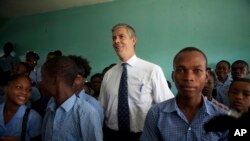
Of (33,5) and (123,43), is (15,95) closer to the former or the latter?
(123,43)

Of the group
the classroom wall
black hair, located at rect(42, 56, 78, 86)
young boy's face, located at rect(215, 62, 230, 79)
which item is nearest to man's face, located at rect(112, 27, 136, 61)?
black hair, located at rect(42, 56, 78, 86)

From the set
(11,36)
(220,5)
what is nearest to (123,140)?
(220,5)

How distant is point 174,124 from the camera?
1467 mm

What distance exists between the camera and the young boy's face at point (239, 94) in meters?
2.17

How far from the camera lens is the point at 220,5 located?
5.05m

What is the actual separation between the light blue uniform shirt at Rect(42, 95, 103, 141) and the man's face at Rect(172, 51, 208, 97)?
1.80ft

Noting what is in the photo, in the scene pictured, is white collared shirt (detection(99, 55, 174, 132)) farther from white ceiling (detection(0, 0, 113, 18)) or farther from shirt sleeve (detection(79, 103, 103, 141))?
white ceiling (detection(0, 0, 113, 18))

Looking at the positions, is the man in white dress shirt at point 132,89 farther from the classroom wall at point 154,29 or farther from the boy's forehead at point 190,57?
the classroom wall at point 154,29

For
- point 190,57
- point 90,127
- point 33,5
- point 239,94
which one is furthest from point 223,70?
point 33,5

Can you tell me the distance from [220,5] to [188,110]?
408 centimetres

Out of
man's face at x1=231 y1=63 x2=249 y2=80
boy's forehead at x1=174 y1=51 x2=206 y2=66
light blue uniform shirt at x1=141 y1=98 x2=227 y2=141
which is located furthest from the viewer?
man's face at x1=231 y1=63 x2=249 y2=80

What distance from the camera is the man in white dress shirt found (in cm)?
227

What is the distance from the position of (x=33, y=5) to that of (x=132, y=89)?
4747 mm

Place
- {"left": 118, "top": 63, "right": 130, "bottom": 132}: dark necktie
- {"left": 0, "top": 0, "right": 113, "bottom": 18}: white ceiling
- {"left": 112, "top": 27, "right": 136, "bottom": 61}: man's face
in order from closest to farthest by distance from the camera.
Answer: {"left": 118, "top": 63, "right": 130, "bottom": 132}: dark necktie → {"left": 112, "top": 27, "right": 136, "bottom": 61}: man's face → {"left": 0, "top": 0, "right": 113, "bottom": 18}: white ceiling
